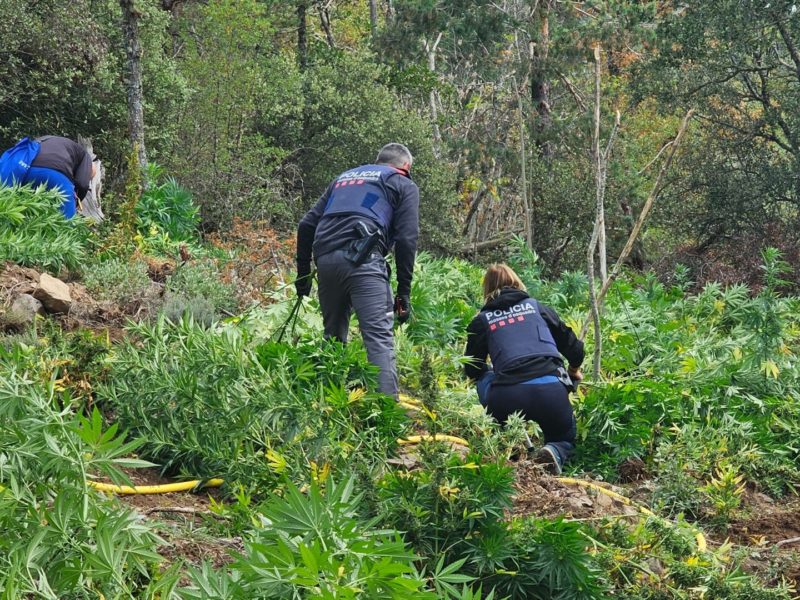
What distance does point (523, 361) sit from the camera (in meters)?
6.15

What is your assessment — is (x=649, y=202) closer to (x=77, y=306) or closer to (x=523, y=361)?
(x=523, y=361)

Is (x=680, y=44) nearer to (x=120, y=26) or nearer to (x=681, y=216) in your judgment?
(x=681, y=216)

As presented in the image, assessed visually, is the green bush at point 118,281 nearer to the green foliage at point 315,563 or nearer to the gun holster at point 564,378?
the gun holster at point 564,378

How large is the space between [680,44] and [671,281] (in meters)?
3.76

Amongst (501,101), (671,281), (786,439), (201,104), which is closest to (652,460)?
(786,439)

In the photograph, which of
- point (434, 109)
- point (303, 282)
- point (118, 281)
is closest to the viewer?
point (303, 282)

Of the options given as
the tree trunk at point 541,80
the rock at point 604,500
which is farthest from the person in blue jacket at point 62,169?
the tree trunk at point 541,80

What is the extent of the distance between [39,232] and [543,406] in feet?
17.5

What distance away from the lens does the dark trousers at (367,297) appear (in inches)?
255

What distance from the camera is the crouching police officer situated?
6.54m

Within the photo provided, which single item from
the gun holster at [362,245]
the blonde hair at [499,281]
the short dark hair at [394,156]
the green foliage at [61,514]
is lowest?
the blonde hair at [499,281]

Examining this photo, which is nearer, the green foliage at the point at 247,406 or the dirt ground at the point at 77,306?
the green foliage at the point at 247,406

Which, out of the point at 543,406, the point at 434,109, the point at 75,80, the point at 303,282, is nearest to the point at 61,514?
the point at 543,406

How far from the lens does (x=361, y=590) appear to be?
2762mm
